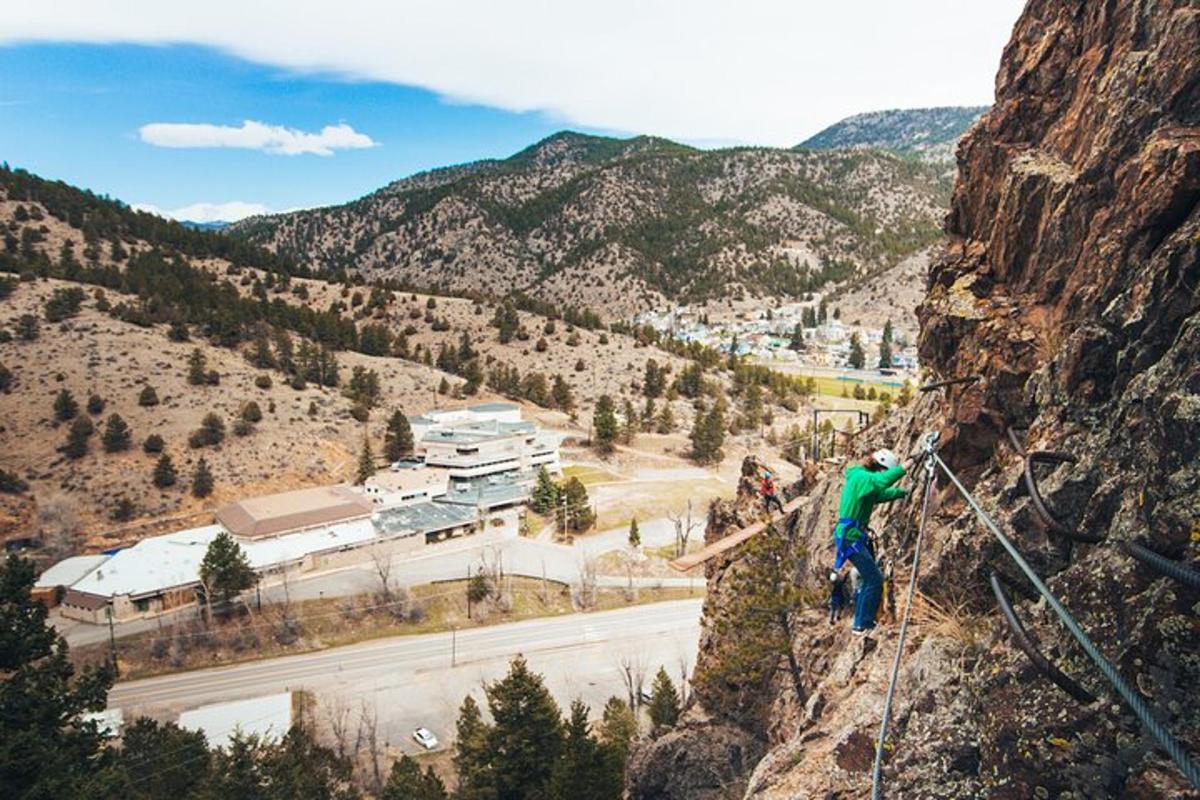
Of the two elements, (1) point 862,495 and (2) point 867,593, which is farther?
(2) point 867,593

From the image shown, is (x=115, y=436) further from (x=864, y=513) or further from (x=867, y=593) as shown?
(x=864, y=513)

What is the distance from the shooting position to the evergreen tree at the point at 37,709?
17.5 meters

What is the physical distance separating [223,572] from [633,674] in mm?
29230

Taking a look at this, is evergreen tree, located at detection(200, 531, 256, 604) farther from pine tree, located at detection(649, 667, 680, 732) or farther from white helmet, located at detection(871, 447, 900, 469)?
white helmet, located at detection(871, 447, 900, 469)

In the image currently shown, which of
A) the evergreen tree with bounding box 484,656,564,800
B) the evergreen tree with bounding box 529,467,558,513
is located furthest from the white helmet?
the evergreen tree with bounding box 529,467,558,513

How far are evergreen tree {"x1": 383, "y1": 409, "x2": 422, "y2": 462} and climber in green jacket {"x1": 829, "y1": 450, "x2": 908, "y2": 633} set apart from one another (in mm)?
73362

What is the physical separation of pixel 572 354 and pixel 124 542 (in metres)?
71.2

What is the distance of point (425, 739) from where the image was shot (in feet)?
124

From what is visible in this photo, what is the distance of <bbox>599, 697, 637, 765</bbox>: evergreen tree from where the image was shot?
1192 inches

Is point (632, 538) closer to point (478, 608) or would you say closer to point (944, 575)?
point (478, 608)

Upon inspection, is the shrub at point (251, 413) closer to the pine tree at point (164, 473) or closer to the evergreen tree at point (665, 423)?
the pine tree at point (164, 473)

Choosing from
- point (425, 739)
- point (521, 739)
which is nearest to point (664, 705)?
point (521, 739)

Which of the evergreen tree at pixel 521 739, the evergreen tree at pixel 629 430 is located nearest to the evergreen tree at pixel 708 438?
the evergreen tree at pixel 629 430

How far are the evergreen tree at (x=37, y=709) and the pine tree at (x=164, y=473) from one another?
4744cm
